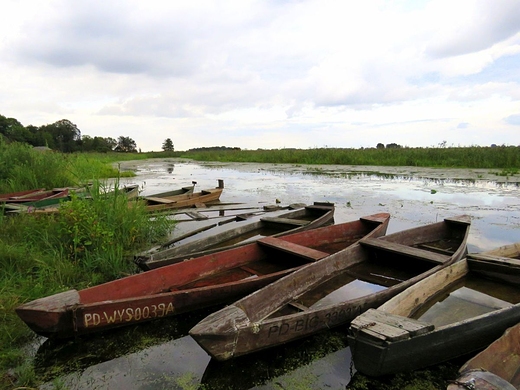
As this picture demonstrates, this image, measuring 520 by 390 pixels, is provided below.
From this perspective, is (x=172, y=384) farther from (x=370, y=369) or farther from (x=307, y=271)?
(x=307, y=271)

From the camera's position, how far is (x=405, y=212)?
26.4ft

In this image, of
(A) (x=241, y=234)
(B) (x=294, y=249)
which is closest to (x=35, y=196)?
(A) (x=241, y=234)

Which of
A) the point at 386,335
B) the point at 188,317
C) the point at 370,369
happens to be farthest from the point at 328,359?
the point at 188,317

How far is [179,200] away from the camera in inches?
350

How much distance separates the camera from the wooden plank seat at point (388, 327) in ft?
7.06

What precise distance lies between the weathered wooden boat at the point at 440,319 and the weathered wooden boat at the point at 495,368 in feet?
0.71

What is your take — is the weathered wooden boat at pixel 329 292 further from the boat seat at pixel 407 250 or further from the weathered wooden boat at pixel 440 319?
the weathered wooden boat at pixel 440 319

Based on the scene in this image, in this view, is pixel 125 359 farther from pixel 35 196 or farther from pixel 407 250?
pixel 35 196

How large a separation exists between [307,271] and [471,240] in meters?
3.78

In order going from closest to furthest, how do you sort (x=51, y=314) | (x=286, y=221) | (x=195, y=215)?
(x=51, y=314) → (x=286, y=221) → (x=195, y=215)

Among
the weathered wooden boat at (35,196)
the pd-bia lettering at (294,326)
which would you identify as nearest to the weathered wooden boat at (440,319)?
the pd-bia lettering at (294,326)

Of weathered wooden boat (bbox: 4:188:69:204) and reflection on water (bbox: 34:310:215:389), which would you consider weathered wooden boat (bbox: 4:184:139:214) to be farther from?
reflection on water (bbox: 34:310:215:389)

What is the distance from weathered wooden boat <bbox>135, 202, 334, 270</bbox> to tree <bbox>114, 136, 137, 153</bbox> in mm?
74002

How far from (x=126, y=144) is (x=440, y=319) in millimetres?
81997
